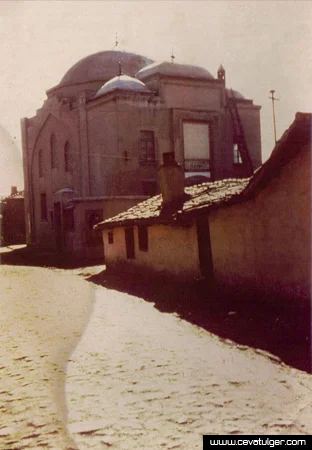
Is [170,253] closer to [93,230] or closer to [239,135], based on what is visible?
[93,230]

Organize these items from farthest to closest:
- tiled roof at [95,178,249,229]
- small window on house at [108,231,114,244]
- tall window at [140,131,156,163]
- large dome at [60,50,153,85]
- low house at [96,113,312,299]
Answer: large dome at [60,50,153,85]
tall window at [140,131,156,163]
small window on house at [108,231,114,244]
tiled roof at [95,178,249,229]
low house at [96,113,312,299]

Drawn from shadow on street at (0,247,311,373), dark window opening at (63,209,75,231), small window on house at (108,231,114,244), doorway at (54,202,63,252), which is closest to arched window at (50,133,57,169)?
doorway at (54,202,63,252)

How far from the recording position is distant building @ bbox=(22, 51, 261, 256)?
30406mm

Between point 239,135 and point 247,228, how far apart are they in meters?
25.6

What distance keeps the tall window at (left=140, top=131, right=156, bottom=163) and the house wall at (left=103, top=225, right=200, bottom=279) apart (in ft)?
45.1

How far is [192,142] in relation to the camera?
33469mm

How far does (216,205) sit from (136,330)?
3880 mm

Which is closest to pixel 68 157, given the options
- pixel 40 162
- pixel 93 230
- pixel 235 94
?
pixel 40 162

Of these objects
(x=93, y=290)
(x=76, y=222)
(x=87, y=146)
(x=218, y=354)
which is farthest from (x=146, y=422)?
(x=87, y=146)

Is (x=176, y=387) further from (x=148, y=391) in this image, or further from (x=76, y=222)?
(x=76, y=222)

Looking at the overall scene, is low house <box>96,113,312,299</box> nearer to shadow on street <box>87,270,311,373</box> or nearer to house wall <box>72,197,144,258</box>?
shadow on street <box>87,270,311,373</box>

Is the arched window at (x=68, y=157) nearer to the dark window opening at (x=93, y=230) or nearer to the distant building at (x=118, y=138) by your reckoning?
the distant building at (x=118, y=138)

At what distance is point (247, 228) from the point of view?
1117 cm

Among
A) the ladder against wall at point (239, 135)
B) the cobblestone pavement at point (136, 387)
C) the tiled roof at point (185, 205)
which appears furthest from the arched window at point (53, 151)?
the cobblestone pavement at point (136, 387)
